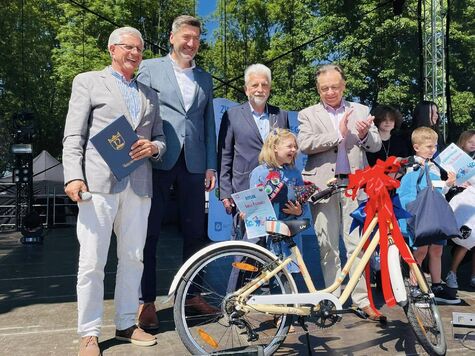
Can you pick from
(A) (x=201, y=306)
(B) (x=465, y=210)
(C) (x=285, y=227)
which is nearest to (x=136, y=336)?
(A) (x=201, y=306)

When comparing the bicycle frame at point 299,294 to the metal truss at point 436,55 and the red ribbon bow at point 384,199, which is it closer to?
the red ribbon bow at point 384,199

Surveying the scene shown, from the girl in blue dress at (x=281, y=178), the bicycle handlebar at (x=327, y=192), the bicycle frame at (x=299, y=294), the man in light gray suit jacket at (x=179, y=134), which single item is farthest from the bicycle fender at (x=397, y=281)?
the man in light gray suit jacket at (x=179, y=134)

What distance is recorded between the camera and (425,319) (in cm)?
304

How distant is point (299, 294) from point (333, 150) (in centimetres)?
124

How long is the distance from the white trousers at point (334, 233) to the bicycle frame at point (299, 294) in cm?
63

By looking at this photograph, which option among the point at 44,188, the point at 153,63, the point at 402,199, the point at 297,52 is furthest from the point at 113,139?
the point at 297,52

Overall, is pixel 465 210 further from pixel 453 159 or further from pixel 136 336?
pixel 136 336

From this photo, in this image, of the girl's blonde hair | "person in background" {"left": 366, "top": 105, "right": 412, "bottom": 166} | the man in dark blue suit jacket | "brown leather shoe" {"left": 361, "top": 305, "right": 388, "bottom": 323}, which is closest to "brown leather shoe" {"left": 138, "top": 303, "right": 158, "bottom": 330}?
the man in dark blue suit jacket

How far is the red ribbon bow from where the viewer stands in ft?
9.87

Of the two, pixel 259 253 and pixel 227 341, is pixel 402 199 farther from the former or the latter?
pixel 227 341

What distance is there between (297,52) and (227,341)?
21.3 m

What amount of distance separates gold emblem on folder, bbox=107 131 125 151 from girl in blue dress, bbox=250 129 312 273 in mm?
910

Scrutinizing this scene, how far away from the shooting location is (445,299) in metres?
4.27

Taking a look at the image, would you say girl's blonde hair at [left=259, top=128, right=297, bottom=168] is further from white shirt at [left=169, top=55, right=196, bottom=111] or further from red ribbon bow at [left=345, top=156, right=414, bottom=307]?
white shirt at [left=169, top=55, right=196, bottom=111]
